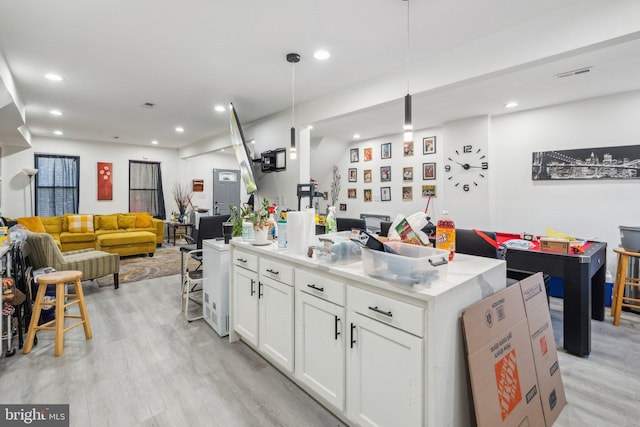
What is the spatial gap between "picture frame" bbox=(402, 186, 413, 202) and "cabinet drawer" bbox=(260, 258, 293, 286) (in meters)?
4.52

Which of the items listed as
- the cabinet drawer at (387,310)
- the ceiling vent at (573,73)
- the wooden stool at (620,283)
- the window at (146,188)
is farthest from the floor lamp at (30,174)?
the wooden stool at (620,283)

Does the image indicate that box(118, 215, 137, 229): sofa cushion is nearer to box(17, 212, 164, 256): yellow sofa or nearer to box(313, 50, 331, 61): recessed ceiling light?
box(17, 212, 164, 256): yellow sofa

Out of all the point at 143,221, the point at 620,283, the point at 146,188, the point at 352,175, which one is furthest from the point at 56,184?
the point at 620,283

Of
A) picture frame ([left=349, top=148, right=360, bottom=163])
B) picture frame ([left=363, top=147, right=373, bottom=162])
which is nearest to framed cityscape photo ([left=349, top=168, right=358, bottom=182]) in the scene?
picture frame ([left=349, top=148, right=360, bottom=163])

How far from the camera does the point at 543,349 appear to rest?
1829 millimetres

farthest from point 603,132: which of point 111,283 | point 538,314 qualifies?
point 111,283

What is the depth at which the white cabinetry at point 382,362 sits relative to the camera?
4.38ft

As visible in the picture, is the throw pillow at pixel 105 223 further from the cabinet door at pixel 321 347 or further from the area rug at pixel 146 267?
the cabinet door at pixel 321 347

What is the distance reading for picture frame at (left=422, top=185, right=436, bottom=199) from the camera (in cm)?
579

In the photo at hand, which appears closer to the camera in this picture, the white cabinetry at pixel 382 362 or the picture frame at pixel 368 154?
the white cabinetry at pixel 382 362

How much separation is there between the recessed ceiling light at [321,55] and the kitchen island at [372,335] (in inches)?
75.4

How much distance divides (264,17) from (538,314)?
2.79 meters

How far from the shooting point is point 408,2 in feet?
7.06

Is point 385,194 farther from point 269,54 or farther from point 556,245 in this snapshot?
point 269,54
